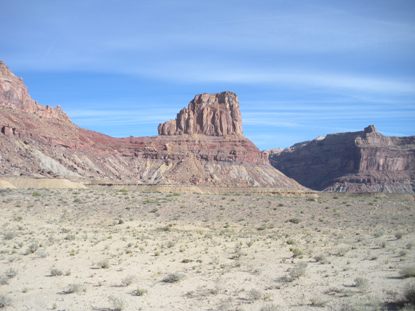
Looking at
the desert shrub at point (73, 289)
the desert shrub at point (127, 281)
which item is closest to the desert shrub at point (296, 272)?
the desert shrub at point (127, 281)

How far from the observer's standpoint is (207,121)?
613ft

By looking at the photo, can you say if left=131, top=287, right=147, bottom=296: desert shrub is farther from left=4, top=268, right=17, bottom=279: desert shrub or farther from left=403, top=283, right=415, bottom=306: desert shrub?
left=403, top=283, right=415, bottom=306: desert shrub

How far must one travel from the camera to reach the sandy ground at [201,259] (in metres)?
13.0

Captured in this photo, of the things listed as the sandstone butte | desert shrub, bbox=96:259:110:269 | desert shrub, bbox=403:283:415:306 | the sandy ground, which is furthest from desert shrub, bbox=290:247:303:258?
the sandstone butte

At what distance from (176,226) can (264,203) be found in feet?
42.4

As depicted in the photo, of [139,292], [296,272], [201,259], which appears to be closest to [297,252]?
[296,272]

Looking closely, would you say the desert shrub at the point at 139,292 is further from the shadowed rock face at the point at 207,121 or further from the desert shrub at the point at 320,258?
the shadowed rock face at the point at 207,121

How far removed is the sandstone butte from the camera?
10094 cm

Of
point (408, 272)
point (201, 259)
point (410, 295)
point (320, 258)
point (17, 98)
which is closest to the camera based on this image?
point (410, 295)

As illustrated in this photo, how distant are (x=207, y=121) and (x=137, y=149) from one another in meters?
42.8

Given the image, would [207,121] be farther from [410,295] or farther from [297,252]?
[410,295]

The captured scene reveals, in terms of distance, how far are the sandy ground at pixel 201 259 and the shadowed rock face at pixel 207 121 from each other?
151 meters

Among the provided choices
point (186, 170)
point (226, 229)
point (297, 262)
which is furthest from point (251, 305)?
point (186, 170)

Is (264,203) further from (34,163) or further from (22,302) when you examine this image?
(34,163)
